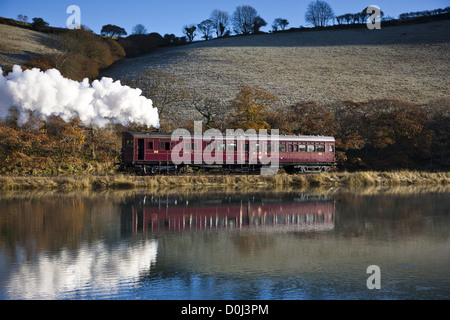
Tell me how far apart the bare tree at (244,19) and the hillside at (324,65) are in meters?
14.9

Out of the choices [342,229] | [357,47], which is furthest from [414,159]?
[357,47]

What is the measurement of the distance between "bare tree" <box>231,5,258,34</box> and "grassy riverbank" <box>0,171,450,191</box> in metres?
88.8

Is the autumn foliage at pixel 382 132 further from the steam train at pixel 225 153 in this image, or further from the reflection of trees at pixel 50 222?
the reflection of trees at pixel 50 222

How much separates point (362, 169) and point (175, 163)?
15457 mm

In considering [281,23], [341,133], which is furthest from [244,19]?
[341,133]

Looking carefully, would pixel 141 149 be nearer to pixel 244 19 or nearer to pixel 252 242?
pixel 252 242

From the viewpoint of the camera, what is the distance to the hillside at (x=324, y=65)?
62188mm

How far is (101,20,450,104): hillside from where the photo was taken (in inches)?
2448

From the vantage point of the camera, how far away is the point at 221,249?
432 inches

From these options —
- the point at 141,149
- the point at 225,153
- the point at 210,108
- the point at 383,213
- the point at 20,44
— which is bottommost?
the point at 383,213

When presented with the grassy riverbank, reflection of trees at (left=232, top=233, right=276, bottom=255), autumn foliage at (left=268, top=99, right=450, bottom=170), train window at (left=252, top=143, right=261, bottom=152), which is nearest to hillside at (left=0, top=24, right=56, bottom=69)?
autumn foliage at (left=268, top=99, right=450, bottom=170)

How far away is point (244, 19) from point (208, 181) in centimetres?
9456

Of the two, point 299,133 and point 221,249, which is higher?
point 299,133

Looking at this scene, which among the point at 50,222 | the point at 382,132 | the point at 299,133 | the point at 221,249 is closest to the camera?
the point at 221,249
